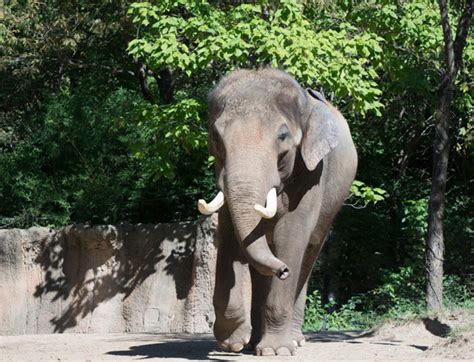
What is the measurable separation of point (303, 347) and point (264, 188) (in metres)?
2.44

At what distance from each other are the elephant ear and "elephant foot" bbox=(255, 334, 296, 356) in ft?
4.85

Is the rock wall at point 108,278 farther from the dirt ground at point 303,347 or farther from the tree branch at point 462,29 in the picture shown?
the tree branch at point 462,29

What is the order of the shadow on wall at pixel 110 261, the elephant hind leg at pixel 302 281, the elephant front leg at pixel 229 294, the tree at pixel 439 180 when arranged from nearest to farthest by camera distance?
the elephant front leg at pixel 229 294 < the elephant hind leg at pixel 302 281 < the tree at pixel 439 180 < the shadow on wall at pixel 110 261

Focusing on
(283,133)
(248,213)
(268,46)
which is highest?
(268,46)

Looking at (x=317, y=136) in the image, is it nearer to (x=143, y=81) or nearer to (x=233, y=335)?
(x=233, y=335)

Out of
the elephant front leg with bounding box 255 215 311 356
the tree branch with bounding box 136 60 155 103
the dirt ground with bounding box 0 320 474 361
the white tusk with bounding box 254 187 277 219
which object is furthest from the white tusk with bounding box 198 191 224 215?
the tree branch with bounding box 136 60 155 103

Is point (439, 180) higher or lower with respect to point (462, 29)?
lower

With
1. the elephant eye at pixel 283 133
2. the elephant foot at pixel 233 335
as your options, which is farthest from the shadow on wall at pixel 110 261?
the elephant eye at pixel 283 133

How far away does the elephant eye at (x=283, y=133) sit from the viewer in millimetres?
8945

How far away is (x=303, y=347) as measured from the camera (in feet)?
34.1

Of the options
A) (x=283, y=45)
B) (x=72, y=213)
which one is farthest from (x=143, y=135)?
(x=283, y=45)

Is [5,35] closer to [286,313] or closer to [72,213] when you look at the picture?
[72,213]

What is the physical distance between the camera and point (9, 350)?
10.9 metres

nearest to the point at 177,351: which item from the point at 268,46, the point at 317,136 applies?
the point at 317,136
